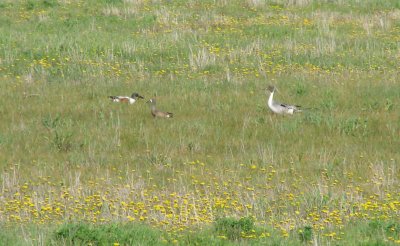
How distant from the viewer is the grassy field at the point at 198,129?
977 cm

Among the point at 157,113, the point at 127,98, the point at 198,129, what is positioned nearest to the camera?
the point at 198,129

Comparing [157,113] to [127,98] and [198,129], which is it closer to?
[198,129]

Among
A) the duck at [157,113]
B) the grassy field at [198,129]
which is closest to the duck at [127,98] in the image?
the grassy field at [198,129]

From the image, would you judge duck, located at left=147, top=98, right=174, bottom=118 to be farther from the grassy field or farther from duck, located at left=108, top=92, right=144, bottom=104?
duck, located at left=108, top=92, right=144, bottom=104

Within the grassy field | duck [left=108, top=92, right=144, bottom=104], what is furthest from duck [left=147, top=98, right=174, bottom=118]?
duck [left=108, top=92, right=144, bottom=104]

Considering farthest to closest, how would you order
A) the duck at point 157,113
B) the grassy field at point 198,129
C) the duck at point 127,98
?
1. the duck at point 127,98
2. the duck at point 157,113
3. the grassy field at point 198,129

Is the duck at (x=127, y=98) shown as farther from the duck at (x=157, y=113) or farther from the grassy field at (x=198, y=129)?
the duck at (x=157, y=113)

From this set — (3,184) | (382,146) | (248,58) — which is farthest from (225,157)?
(248,58)

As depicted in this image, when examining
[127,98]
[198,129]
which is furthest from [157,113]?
[127,98]

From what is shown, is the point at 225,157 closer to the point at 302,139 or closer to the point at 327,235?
the point at 302,139

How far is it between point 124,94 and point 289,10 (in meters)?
13.1

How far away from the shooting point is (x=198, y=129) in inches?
589

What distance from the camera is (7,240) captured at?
8.48 m

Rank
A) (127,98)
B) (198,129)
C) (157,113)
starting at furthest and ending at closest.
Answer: (127,98) < (157,113) < (198,129)
